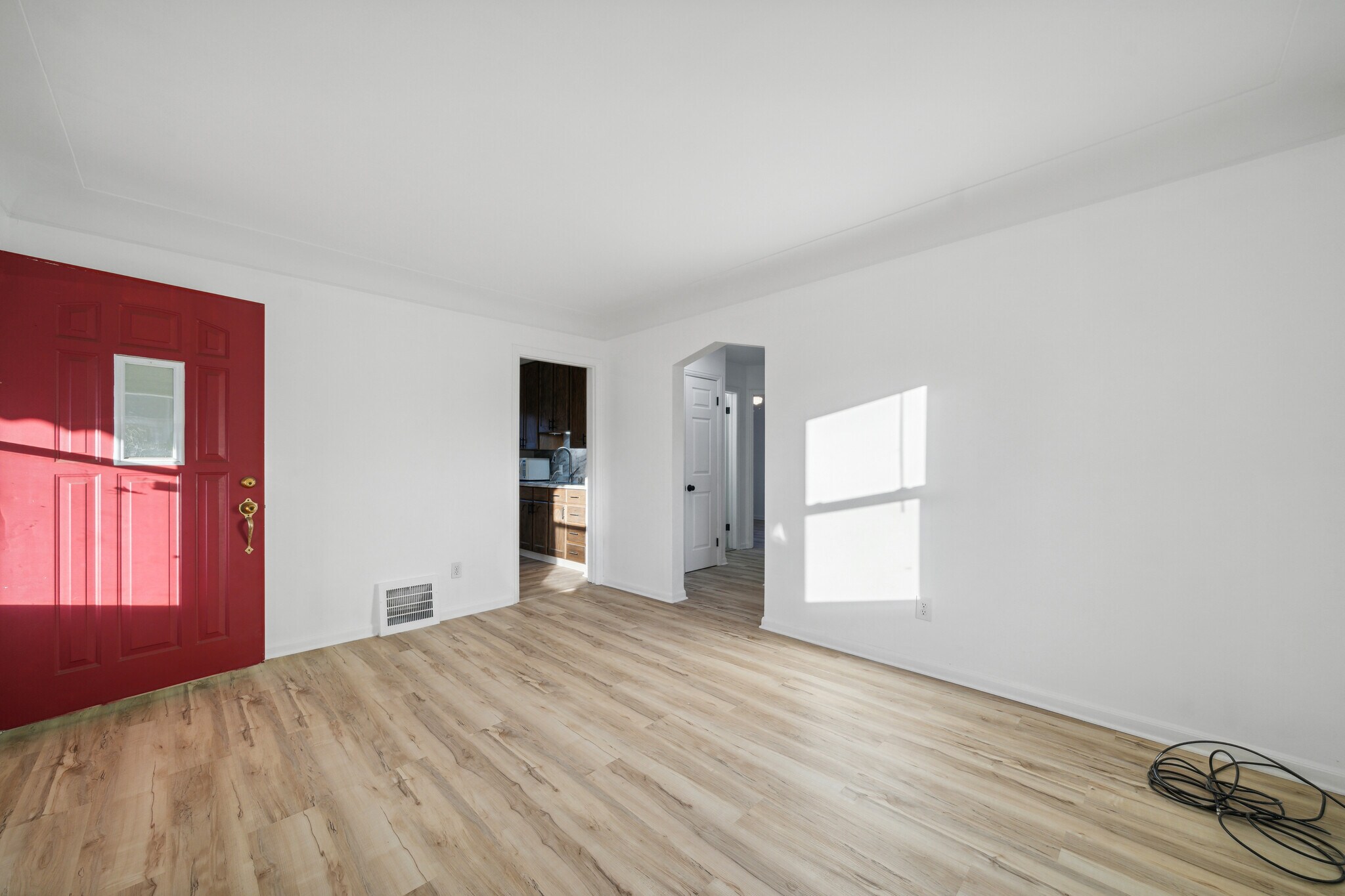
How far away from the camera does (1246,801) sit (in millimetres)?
1903

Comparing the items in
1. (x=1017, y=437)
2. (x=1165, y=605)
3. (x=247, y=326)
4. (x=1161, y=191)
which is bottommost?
(x=1165, y=605)

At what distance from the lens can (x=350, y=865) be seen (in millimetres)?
1617

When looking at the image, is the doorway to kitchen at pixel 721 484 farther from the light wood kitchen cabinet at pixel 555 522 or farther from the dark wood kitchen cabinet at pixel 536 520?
the dark wood kitchen cabinet at pixel 536 520

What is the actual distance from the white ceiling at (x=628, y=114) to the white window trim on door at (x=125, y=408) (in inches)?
28.6

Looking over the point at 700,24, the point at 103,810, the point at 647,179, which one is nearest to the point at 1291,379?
the point at 700,24

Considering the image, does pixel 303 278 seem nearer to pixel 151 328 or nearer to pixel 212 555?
pixel 151 328

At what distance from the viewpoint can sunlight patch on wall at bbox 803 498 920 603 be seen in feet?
10.2

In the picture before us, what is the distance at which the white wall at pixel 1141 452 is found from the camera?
205 centimetres

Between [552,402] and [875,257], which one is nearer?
[875,257]

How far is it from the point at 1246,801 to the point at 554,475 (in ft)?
20.3

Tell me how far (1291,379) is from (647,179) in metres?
2.85

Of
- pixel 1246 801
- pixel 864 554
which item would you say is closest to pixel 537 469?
pixel 864 554

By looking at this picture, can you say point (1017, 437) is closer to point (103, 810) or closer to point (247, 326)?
point (103, 810)

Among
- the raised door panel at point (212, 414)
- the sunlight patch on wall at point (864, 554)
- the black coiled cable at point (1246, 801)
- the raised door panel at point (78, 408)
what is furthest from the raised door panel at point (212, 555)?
the black coiled cable at point (1246, 801)
